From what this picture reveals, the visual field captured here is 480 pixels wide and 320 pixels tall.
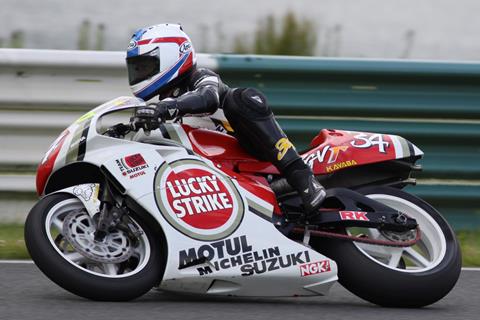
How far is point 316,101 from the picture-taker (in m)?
7.91

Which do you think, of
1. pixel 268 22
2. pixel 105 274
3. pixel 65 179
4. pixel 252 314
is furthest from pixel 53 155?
pixel 268 22

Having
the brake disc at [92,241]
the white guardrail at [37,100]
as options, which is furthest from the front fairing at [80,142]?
the white guardrail at [37,100]

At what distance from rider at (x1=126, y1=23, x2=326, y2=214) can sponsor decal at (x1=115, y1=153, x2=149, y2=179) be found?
20 cm

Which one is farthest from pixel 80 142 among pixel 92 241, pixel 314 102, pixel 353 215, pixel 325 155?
pixel 314 102

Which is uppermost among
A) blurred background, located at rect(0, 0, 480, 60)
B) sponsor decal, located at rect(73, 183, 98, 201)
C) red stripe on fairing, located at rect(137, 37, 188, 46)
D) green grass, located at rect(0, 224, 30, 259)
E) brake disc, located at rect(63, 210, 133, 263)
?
red stripe on fairing, located at rect(137, 37, 188, 46)

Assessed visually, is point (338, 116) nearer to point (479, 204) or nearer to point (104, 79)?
point (479, 204)

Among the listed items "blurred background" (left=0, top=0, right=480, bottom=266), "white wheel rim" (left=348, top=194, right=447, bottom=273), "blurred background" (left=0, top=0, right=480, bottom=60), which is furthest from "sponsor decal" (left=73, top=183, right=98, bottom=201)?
"blurred background" (left=0, top=0, right=480, bottom=60)

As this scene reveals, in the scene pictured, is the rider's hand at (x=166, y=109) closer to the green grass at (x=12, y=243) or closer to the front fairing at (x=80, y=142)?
the front fairing at (x=80, y=142)

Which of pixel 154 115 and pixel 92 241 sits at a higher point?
pixel 154 115

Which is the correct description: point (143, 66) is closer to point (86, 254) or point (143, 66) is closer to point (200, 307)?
point (86, 254)

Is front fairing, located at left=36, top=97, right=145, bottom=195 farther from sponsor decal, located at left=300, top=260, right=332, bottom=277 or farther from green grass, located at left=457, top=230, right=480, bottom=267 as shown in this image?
green grass, located at left=457, top=230, right=480, bottom=267

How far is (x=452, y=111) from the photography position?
8.00 metres

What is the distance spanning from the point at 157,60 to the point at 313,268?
134 centimetres

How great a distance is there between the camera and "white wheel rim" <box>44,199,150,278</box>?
5.50 meters
